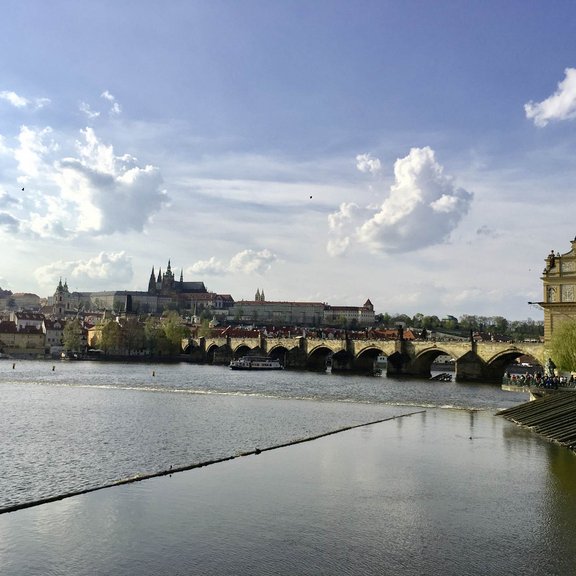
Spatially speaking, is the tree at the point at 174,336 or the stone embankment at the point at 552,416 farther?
the tree at the point at 174,336

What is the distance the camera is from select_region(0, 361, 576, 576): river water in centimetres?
1216

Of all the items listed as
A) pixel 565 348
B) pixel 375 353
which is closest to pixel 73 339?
pixel 375 353

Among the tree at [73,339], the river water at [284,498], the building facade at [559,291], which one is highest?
the building facade at [559,291]

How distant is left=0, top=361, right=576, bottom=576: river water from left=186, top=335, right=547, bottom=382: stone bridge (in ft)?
137

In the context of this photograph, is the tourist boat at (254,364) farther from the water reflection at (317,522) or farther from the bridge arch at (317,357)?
the water reflection at (317,522)

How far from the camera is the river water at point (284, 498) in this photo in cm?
1216

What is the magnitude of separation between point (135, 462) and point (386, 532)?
1072cm

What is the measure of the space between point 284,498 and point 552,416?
21619mm

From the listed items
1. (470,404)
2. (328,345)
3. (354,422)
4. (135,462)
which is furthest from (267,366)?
(135,462)

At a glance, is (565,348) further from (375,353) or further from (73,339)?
(73,339)

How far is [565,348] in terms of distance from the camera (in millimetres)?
48719

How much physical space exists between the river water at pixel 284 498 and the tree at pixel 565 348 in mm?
17102

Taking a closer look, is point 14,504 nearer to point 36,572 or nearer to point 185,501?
point 185,501

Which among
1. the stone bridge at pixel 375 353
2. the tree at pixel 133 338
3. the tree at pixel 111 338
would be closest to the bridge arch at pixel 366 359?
the stone bridge at pixel 375 353
